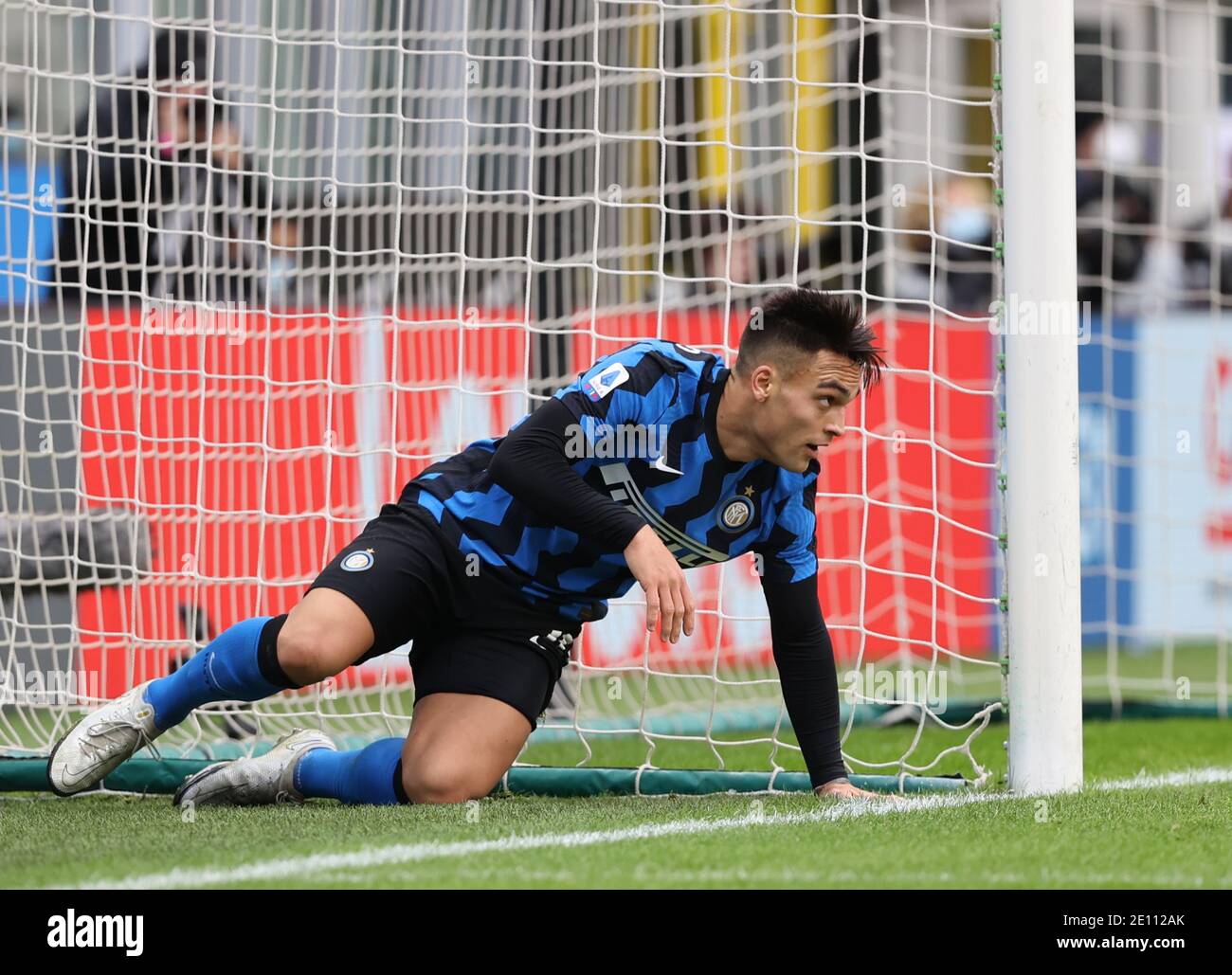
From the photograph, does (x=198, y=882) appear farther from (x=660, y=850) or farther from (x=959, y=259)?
(x=959, y=259)

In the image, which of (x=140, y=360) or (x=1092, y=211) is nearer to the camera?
(x=140, y=360)

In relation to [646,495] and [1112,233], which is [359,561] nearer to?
[646,495]

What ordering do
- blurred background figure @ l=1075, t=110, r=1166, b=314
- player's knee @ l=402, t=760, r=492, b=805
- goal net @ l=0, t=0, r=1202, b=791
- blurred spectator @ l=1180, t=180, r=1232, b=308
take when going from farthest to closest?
blurred spectator @ l=1180, t=180, r=1232, b=308 < blurred background figure @ l=1075, t=110, r=1166, b=314 < goal net @ l=0, t=0, r=1202, b=791 < player's knee @ l=402, t=760, r=492, b=805

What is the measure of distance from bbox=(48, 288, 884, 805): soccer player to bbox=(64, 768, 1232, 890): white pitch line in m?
0.25

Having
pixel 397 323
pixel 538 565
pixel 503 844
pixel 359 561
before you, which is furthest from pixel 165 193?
pixel 503 844

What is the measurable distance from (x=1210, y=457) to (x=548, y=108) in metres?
4.15

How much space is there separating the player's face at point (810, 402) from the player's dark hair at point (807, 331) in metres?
0.03

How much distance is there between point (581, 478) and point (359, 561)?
0.56m

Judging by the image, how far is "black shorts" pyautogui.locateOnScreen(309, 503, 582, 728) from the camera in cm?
410

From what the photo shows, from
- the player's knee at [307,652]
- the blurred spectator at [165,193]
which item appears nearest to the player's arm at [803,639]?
the player's knee at [307,652]

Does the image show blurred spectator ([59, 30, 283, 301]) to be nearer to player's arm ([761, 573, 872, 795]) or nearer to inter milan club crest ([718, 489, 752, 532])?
inter milan club crest ([718, 489, 752, 532])

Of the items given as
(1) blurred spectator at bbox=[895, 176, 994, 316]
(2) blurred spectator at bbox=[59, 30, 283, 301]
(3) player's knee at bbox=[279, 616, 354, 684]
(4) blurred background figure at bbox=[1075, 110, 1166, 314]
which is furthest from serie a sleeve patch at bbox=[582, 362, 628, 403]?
(4) blurred background figure at bbox=[1075, 110, 1166, 314]
